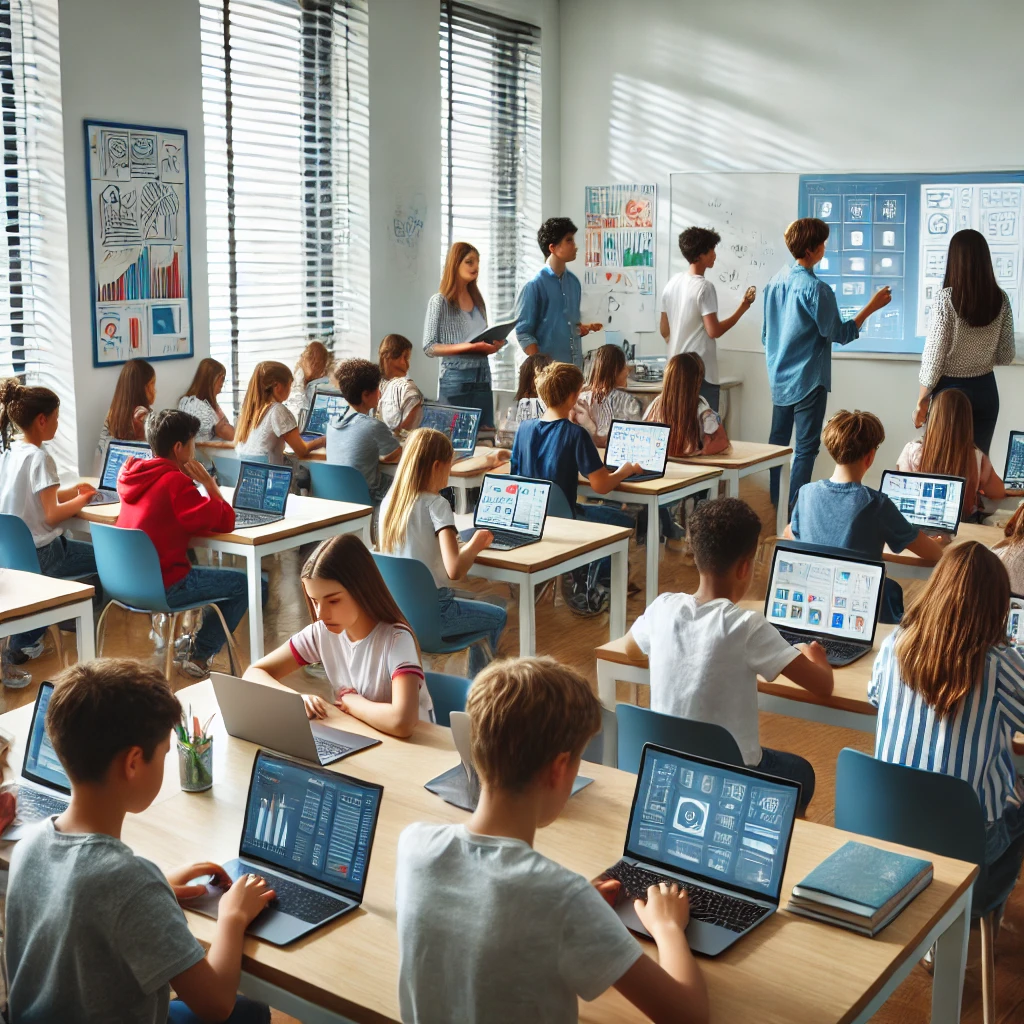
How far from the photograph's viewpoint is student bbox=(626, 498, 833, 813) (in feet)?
9.24

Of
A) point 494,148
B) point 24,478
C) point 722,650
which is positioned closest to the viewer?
point 722,650

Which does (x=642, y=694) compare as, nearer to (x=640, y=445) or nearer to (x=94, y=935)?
(x=640, y=445)

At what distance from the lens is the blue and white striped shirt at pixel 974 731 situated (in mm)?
2521

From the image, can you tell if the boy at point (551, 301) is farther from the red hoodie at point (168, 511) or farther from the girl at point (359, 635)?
the girl at point (359, 635)

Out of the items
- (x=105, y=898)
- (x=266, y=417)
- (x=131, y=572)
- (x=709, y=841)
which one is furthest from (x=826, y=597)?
(x=266, y=417)

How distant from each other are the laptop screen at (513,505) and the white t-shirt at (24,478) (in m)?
1.63

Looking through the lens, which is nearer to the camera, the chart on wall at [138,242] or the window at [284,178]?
the chart on wall at [138,242]

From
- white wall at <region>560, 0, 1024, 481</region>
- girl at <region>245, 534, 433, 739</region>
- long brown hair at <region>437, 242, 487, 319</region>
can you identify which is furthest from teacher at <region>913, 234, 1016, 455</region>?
girl at <region>245, 534, 433, 739</region>

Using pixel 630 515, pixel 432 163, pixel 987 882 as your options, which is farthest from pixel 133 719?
pixel 432 163

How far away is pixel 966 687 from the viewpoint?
249cm

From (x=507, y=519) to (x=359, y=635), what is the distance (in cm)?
178

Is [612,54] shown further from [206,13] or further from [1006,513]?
[1006,513]

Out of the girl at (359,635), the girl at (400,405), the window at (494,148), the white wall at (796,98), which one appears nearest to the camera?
the girl at (359,635)

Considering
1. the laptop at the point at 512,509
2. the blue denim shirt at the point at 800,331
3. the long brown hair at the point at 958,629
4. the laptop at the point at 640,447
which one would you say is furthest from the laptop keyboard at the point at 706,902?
the blue denim shirt at the point at 800,331
